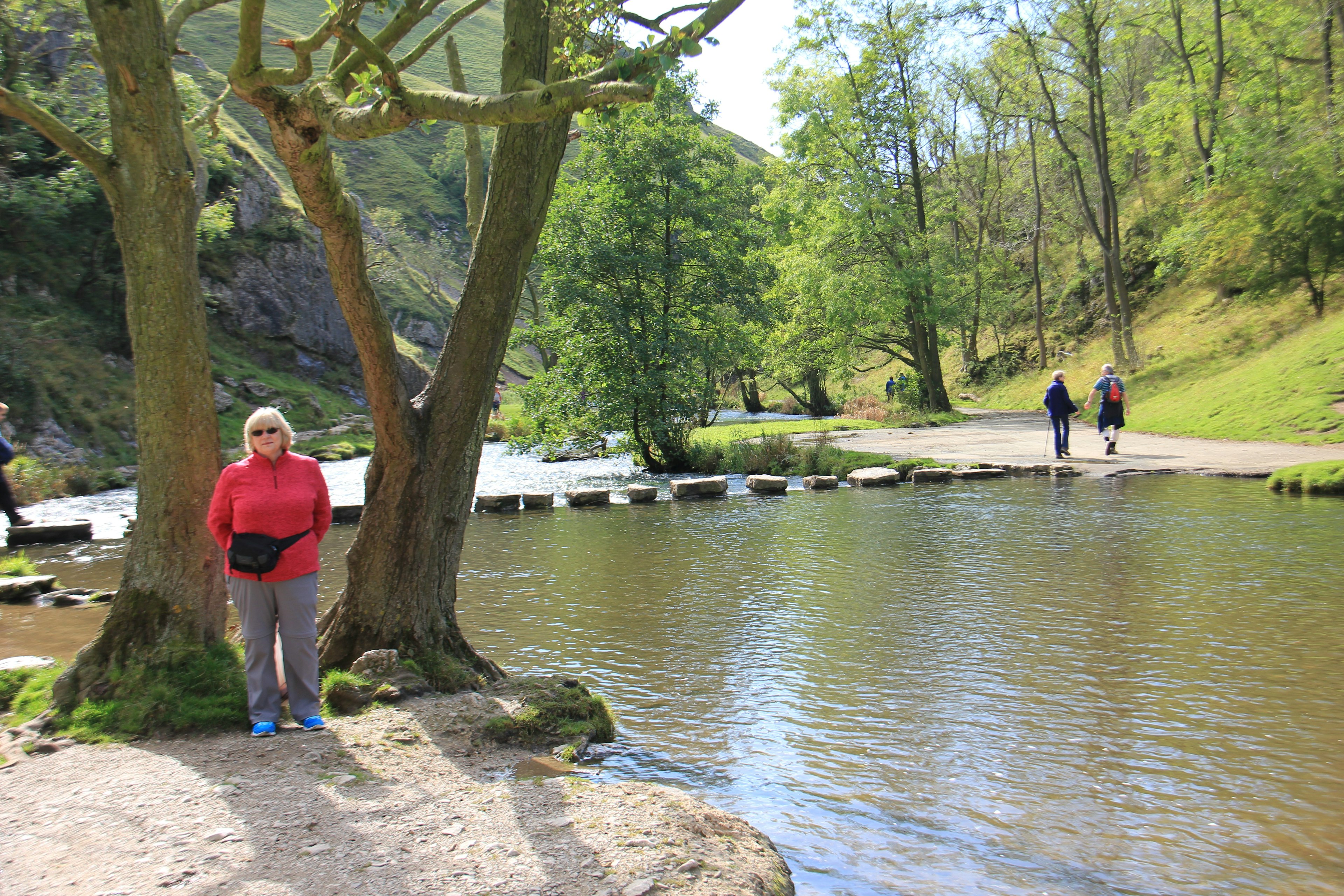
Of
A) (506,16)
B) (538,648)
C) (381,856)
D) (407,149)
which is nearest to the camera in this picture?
(381,856)

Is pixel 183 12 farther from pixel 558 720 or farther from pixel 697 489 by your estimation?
pixel 697 489

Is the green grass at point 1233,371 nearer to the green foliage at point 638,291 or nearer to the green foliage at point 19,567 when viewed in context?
the green foliage at point 638,291

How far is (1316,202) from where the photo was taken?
2395cm

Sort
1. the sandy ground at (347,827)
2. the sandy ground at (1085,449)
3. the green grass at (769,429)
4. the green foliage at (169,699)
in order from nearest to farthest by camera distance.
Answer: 1. the sandy ground at (347,827)
2. the green foliage at (169,699)
3. the sandy ground at (1085,449)
4. the green grass at (769,429)

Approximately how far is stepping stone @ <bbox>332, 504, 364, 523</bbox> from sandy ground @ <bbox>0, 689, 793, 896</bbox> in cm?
1256

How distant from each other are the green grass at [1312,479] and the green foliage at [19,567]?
65.6ft

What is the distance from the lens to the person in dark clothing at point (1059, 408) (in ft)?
66.3

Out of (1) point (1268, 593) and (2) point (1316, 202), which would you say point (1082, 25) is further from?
(1) point (1268, 593)

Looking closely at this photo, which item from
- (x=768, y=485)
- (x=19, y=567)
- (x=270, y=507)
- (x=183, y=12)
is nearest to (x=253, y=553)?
(x=270, y=507)

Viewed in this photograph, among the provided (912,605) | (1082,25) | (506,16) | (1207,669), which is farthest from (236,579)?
(1082,25)

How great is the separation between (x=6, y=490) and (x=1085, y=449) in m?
23.5

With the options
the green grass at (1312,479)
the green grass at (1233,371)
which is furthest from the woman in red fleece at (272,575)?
the green grass at (1233,371)

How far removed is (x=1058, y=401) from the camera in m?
20.4

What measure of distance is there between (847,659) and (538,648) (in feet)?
9.77
